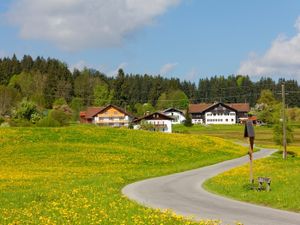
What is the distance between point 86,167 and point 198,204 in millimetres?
25513

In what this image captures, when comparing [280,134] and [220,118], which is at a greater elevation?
[220,118]

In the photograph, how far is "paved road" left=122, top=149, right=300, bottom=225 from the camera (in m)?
16.9

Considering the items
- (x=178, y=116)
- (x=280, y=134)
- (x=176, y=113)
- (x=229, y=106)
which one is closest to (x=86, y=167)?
(x=280, y=134)

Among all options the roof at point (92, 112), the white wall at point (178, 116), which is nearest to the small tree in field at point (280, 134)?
the roof at point (92, 112)

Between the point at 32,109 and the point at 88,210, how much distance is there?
89668 millimetres

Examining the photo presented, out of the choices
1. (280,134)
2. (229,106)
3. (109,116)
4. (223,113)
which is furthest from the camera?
(223,113)

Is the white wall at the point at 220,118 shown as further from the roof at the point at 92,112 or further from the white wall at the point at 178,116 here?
the roof at the point at 92,112

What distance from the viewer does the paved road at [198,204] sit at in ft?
55.5

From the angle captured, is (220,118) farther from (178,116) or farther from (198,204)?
(198,204)

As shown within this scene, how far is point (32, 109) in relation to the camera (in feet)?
342

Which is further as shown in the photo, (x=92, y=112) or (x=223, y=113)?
(x=223, y=113)

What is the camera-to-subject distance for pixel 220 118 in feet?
626

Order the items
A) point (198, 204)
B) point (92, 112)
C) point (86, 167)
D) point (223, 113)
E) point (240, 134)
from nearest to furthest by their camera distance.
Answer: point (198, 204) → point (86, 167) → point (240, 134) → point (92, 112) → point (223, 113)

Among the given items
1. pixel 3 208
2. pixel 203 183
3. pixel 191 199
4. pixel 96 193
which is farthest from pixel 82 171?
pixel 3 208
